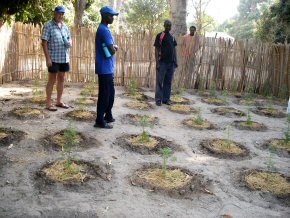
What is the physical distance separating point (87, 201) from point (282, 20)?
11.9 m

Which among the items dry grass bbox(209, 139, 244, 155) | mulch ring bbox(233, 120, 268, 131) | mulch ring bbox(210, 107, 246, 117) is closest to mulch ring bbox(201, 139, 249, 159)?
dry grass bbox(209, 139, 244, 155)

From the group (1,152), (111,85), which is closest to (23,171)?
(1,152)

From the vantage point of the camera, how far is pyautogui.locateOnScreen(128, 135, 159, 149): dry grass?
4.25 m

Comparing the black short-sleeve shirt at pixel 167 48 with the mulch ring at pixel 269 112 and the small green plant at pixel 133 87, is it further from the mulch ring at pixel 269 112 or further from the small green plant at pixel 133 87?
the mulch ring at pixel 269 112

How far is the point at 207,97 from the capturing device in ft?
25.7

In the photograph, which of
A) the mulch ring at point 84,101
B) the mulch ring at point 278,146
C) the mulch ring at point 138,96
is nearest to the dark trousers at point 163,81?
the mulch ring at point 138,96

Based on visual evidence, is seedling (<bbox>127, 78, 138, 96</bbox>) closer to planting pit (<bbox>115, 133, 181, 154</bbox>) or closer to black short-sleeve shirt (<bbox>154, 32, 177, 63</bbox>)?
black short-sleeve shirt (<bbox>154, 32, 177, 63</bbox>)

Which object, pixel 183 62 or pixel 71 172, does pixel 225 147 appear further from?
pixel 183 62

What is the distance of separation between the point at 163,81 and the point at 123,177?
3633 mm

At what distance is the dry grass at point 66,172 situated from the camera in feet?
10.4

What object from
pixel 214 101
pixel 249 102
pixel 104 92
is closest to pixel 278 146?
pixel 104 92

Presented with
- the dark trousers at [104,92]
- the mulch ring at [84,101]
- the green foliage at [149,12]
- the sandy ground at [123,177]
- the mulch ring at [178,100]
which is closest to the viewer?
the sandy ground at [123,177]

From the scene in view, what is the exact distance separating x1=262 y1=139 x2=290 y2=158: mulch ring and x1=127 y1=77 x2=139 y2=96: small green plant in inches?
134

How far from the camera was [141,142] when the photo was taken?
435cm
